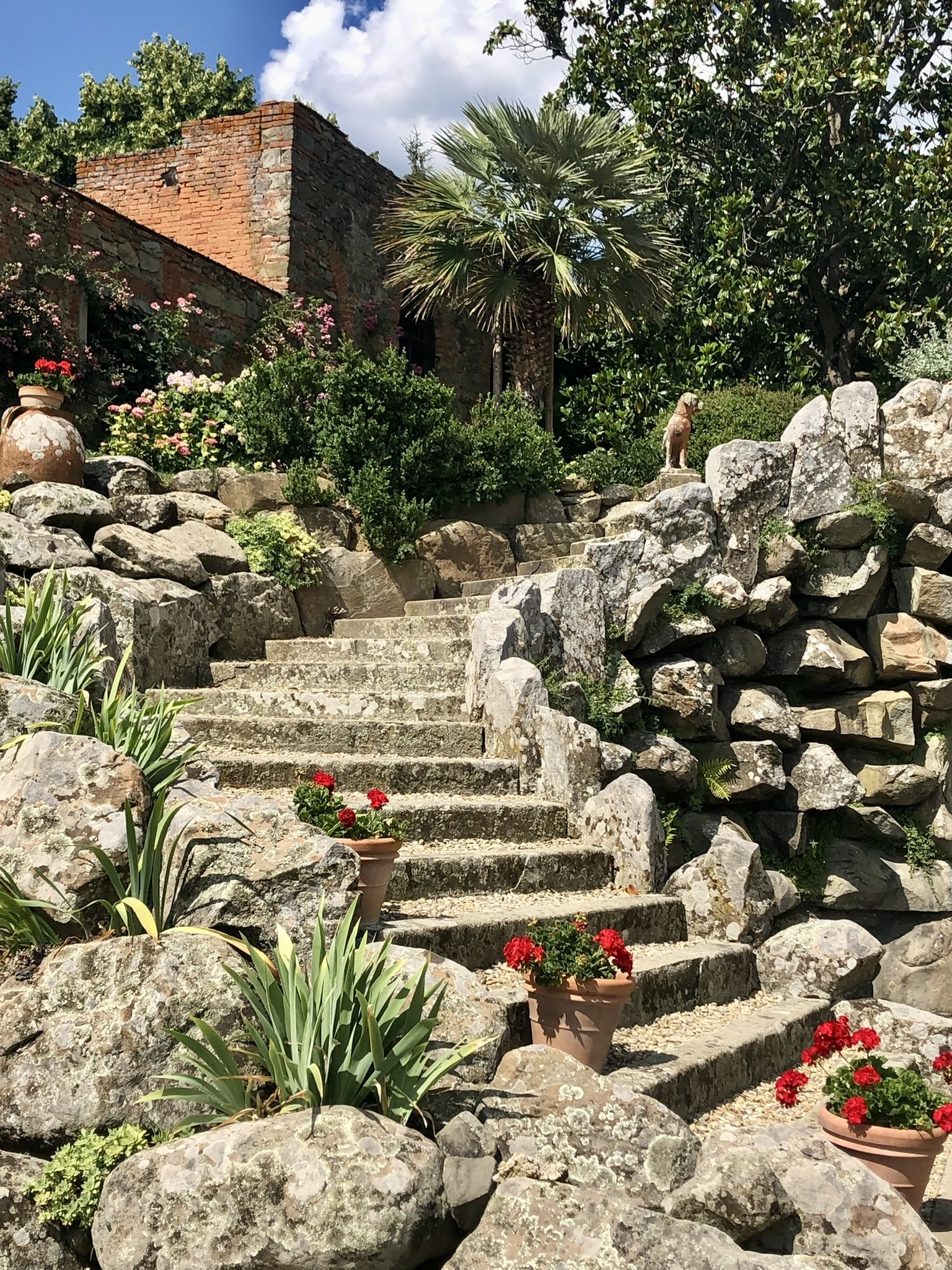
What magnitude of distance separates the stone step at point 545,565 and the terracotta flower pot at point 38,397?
174 inches

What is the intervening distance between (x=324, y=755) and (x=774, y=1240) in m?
3.92

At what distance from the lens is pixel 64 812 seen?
13.6 feet

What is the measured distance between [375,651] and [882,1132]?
5.56 m

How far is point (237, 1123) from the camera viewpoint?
3307mm

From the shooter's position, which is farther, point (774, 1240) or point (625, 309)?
point (625, 309)

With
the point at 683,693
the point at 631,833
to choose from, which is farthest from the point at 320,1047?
the point at 683,693

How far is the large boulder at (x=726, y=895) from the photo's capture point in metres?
7.03

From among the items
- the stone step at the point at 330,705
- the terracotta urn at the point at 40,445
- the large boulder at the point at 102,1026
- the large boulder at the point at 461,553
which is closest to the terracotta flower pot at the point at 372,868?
the large boulder at the point at 102,1026

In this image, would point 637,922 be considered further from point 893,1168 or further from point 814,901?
point 814,901

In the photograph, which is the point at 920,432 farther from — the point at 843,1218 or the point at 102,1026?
the point at 102,1026

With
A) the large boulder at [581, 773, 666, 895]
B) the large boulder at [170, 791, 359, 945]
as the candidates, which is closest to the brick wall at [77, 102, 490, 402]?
the large boulder at [581, 773, 666, 895]

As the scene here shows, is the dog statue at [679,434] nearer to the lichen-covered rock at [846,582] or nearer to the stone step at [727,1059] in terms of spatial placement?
the lichen-covered rock at [846,582]

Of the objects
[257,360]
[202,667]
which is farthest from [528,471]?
[202,667]

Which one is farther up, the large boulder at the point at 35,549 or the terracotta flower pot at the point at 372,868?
the large boulder at the point at 35,549
